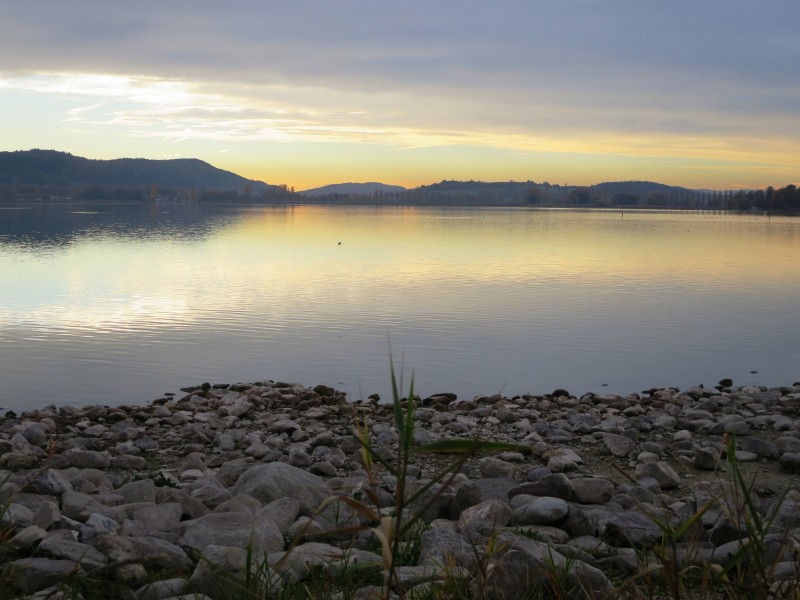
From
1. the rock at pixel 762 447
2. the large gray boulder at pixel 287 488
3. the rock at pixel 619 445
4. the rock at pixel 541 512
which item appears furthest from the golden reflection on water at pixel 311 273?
the rock at pixel 541 512

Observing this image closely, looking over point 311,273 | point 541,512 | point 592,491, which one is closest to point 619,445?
point 592,491

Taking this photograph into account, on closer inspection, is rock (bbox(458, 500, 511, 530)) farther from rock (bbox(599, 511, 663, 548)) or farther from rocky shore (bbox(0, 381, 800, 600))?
rock (bbox(599, 511, 663, 548))

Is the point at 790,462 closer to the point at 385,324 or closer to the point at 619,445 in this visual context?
the point at 619,445

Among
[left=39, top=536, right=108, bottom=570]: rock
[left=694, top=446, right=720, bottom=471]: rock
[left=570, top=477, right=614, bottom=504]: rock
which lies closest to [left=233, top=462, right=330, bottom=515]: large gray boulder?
[left=39, top=536, right=108, bottom=570]: rock

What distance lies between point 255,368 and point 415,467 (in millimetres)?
8167

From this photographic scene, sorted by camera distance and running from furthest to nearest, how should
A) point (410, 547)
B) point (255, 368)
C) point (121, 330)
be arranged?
1. point (121, 330)
2. point (255, 368)
3. point (410, 547)

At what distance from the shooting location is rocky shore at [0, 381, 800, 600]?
4.24m

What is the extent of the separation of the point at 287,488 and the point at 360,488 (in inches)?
180

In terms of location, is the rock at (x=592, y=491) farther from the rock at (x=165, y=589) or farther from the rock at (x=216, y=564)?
the rock at (x=165, y=589)

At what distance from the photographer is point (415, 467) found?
8008 millimetres

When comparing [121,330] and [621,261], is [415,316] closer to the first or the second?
[121,330]

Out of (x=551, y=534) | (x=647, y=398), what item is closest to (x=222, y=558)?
(x=551, y=534)

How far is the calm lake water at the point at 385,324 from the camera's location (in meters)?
15.3

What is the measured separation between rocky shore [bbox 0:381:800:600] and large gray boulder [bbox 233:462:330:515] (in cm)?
2
